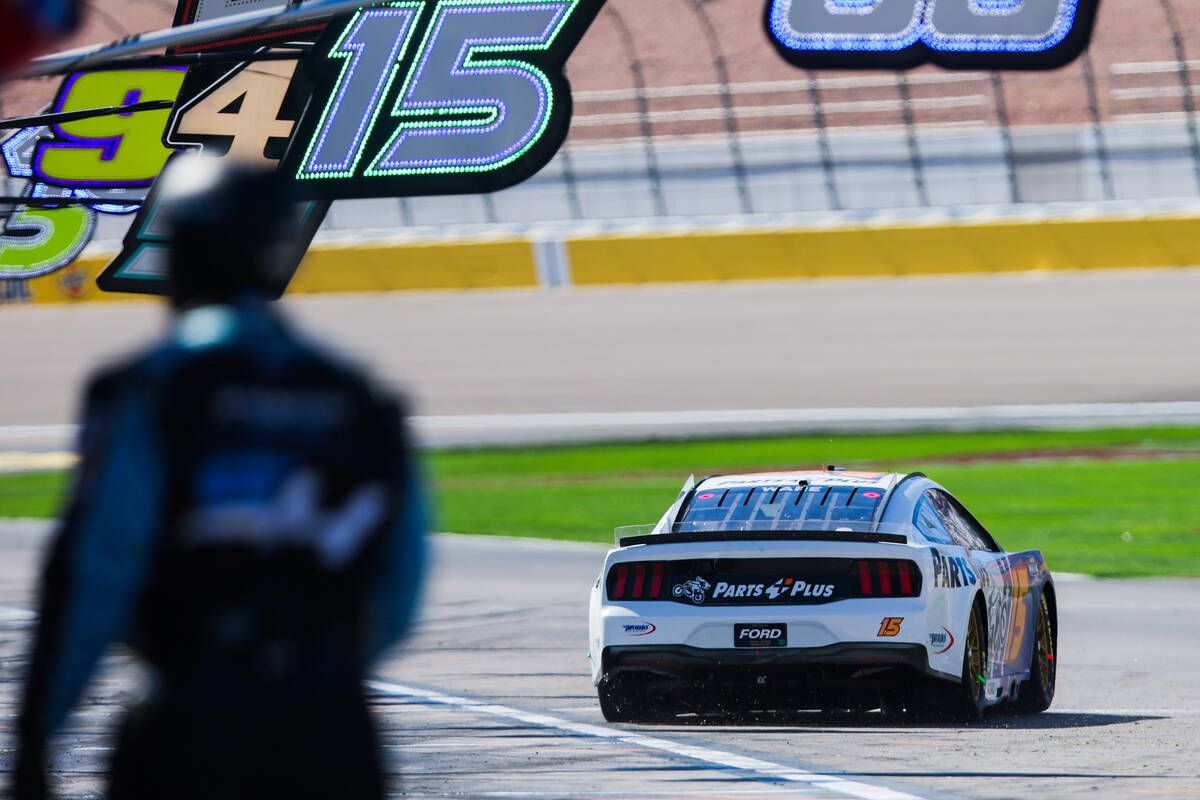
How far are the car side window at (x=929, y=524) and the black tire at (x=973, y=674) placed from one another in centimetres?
37

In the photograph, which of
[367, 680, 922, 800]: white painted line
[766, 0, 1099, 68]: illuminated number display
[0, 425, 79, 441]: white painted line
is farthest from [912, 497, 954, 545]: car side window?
[0, 425, 79, 441]: white painted line

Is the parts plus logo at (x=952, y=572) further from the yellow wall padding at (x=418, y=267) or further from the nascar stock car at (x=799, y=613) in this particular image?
the yellow wall padding at (x=418, y=267)

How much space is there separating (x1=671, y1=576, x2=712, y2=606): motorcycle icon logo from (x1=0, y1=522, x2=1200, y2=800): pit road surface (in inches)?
25.0

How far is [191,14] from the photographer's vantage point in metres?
14.8

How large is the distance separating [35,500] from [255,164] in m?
25.1

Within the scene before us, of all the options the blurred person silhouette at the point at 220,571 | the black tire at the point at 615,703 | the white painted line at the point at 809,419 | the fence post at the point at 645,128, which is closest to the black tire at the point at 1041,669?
the black tire at the point at 615,703

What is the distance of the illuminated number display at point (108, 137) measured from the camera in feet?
49.3

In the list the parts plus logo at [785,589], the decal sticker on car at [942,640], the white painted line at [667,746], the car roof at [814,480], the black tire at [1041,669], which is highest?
the car roof at [814,480]

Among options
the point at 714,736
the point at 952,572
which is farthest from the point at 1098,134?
the point at 714,736

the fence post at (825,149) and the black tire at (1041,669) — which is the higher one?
the fence post at (825,149)

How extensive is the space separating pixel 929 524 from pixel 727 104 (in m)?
32.4

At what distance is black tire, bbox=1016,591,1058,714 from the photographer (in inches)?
439

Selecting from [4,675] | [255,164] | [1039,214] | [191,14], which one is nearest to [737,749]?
[4,675]

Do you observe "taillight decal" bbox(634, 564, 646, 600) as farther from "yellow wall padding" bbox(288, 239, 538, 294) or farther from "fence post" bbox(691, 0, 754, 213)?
"yellow wall padding" bbox(288, 239, 538, 294)
